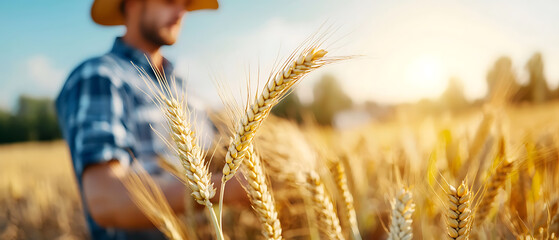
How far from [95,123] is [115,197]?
1.04 feet

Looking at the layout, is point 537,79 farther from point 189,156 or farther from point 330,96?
point 330,96

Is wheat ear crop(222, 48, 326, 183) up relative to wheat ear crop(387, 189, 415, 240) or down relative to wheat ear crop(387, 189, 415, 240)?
up

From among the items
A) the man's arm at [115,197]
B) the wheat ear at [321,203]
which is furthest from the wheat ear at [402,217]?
the man's arm at [115,197]

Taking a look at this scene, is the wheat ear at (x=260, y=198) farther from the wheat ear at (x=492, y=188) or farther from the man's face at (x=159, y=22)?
the man's face at (x=159, y=22)

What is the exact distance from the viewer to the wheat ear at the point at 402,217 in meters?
0.55

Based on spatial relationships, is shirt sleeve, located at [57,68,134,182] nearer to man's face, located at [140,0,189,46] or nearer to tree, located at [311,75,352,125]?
man's face, located at [140,0,189,46]

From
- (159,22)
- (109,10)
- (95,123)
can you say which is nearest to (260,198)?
(95,123)

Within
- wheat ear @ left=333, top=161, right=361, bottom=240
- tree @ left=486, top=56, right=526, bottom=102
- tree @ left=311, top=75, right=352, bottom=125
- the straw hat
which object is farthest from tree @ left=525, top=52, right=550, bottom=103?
tree @ left=311, top=75, right=352, bottom=125

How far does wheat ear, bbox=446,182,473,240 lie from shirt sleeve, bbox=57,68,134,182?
114 centimetres

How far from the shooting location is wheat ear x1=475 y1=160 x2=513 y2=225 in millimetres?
662

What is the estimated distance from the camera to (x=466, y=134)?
1.16 m

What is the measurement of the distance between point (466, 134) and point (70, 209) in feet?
12.7

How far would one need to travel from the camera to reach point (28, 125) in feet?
74.1

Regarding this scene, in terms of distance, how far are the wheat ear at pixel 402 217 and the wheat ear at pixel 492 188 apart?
0.71ft
